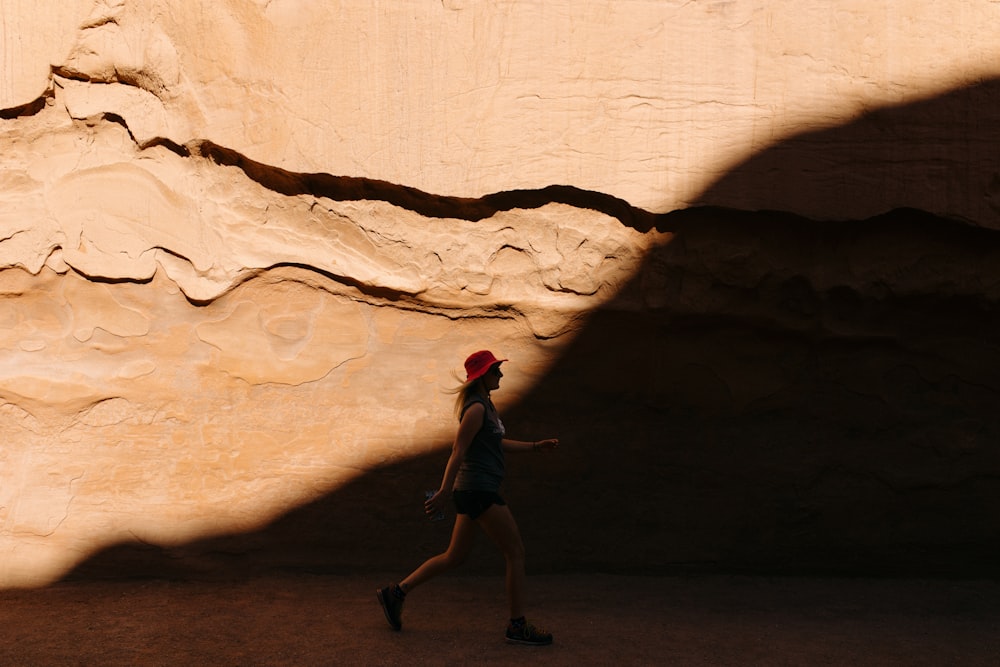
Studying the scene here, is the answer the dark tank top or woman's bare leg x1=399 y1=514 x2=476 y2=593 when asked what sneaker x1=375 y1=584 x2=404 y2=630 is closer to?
woman's bare leg x1=399 y1=514 x2=476 y2=593

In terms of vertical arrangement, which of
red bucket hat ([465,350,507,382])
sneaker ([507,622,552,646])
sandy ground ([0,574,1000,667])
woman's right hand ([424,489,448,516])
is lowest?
sandy ground ([0,574,1000,667])

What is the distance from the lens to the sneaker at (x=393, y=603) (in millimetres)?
3785

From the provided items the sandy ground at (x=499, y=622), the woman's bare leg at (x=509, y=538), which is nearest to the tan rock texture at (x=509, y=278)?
the sandy ground at (x=499, y=622)

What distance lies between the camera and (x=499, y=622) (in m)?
4.04

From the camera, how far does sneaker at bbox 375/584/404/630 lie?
379cm

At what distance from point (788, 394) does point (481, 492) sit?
1.82 metres

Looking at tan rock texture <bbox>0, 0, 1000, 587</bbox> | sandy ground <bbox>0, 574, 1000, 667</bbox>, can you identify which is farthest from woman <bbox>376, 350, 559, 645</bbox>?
tan rock texture <bbox>0, 0, 1000, 587</bbox>

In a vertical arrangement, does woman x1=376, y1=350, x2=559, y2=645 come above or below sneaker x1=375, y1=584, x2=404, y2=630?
above

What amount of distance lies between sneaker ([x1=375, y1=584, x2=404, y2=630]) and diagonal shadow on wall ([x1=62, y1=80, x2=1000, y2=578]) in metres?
0.68

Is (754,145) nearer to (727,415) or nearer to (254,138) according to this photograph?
(727,415)

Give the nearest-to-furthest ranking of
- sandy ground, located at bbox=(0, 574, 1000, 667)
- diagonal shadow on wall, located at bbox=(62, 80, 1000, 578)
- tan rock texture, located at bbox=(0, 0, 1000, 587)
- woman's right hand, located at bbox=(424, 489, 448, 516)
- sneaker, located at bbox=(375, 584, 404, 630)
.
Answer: woman's right hand, located at bbox=(424, 489, 448, 516), sandy ground, located at bbox=(0, 574, 1000, 667), sneaker, located at bbox=(375, 584, 404, 630), tan rock texture, located at bbox=(0, 0, 1000, 587), diagonal shadow on wall, located at bbox=(62, 80, 1000, 578)

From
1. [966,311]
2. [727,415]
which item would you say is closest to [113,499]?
[727,415]

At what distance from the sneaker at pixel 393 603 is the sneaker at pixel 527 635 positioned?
0.45m

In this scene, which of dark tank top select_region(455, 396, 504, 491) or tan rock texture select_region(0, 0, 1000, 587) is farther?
tan rock texture select_region(0, 0, 1000, 587)
